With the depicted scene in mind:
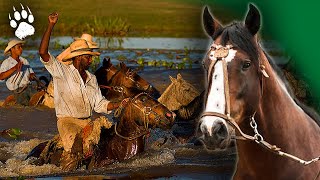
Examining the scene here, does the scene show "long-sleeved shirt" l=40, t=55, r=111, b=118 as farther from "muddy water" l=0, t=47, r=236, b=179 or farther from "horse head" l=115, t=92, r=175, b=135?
Answer: "muddy water" l=0, t=47, r=236, b=179

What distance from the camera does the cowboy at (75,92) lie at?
702 cm

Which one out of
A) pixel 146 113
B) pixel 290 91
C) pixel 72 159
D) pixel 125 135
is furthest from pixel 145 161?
pixel 290 91

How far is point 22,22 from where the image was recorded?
39.7 feet

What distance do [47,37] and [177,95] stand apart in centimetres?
362

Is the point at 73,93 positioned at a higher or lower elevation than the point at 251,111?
→ lower

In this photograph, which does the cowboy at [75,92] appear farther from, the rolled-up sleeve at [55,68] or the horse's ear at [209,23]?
the horse's ear at [209,23]

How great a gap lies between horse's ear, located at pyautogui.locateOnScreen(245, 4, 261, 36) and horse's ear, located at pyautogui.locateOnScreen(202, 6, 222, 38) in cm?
15

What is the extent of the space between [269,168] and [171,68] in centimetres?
1029

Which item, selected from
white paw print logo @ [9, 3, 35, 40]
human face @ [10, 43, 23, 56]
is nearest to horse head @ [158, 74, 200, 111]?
human face @ [10, 43, 23, 56]

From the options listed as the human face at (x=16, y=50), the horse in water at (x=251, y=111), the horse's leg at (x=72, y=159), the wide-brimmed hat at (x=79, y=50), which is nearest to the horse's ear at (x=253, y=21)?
the horse in water at (x=251, y=111)

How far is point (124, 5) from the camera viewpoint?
14000 mm

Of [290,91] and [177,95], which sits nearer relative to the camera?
[290,91]

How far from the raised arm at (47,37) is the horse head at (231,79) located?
2327 millimetres

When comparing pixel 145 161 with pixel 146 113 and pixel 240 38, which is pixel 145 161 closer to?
pixel 146 113
